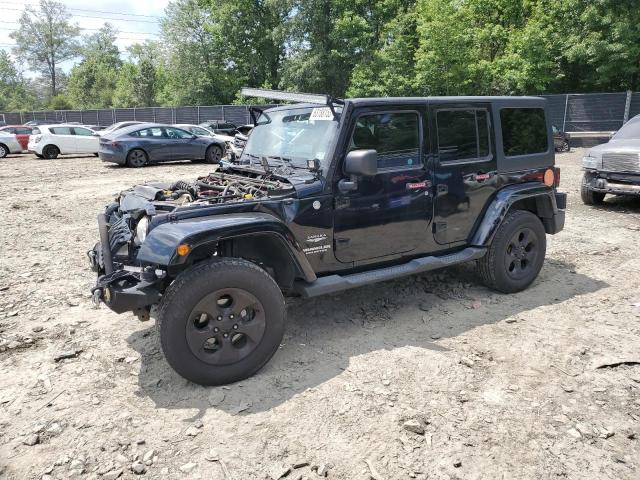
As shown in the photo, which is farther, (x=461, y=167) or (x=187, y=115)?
(x=187, y=115)

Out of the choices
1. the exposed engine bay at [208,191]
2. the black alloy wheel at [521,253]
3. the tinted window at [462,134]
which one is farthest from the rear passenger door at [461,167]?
the exposed engine bay at [208,191]

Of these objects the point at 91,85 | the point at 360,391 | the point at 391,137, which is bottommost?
the point at 360,391

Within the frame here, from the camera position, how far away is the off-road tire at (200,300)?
3.35 metres

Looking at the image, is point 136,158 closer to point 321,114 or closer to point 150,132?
point 150,132

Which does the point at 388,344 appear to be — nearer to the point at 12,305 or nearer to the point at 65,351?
the point at 65,351

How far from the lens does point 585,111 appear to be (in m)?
26.2

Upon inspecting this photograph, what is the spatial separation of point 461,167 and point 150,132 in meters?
14.4

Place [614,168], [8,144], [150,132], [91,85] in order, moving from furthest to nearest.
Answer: [91,85] → [8,144] → [150,132] → [614,168]

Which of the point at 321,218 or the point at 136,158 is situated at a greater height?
the point at 136,158

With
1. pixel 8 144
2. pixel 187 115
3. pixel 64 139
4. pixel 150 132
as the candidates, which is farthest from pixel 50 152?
pixel 187 115

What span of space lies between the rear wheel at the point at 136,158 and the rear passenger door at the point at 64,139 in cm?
591

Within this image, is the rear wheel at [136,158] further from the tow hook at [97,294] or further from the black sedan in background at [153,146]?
the tow hook at [97,294]

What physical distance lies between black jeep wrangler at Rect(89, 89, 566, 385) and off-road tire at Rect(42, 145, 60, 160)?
60.6 feet

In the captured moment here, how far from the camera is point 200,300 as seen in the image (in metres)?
3.39
